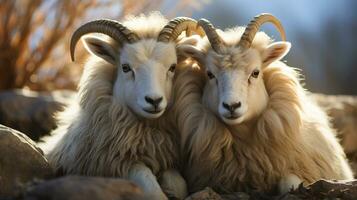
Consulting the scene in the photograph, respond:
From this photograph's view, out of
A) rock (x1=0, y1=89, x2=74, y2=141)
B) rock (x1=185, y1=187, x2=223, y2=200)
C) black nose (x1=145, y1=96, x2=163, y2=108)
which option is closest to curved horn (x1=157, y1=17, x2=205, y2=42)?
black nose (x1=145, y1=96, x2=163, y2=108)

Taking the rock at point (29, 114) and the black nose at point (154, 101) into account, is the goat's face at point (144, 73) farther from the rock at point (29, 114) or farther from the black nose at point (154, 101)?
the rock at point (29, 114)

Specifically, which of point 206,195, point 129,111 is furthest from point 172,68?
point 206,195

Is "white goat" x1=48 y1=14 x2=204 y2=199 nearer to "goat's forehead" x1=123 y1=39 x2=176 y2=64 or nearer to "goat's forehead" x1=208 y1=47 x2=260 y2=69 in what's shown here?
"goat's forehead" x1=123 y1=39 x2=176 y2=64

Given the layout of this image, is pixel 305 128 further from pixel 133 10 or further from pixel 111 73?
pixel 133 10

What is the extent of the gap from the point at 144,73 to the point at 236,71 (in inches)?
24.3

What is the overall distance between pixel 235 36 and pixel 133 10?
224 inches

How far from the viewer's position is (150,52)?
14.9 feet

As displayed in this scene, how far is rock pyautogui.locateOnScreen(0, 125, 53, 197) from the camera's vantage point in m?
4.04

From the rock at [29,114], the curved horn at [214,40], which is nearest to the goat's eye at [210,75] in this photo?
the curved horn at [214,40]

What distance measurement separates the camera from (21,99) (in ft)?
27.1

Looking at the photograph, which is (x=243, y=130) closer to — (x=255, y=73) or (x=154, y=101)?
(x=255, y=73)

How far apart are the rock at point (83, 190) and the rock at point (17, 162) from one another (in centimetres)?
60

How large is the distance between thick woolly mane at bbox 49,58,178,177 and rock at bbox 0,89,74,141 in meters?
3.40

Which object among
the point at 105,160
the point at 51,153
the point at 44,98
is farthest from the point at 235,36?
the point at 44,98
